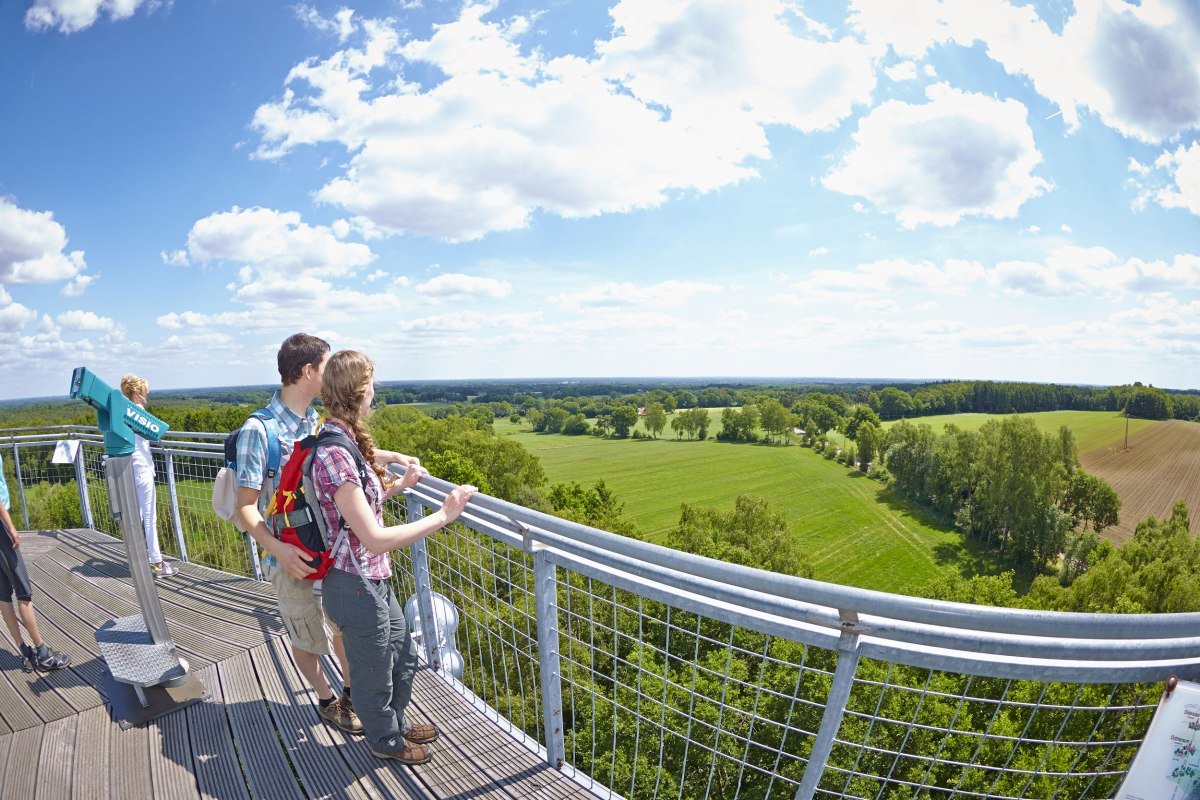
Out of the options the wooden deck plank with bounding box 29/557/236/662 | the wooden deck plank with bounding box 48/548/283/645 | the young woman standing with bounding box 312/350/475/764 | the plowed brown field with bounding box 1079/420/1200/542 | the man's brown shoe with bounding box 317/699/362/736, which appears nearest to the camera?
the young woman standing with bounding box 312/350/475/764

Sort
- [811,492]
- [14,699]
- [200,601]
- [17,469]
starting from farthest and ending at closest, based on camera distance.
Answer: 1. [811,492]
2. [17,469]
3. [200,601]
4. [14,699]

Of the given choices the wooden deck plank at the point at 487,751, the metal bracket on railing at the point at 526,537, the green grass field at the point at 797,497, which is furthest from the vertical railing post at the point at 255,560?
the green grass field at the point at 797,497

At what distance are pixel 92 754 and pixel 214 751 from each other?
63 cm

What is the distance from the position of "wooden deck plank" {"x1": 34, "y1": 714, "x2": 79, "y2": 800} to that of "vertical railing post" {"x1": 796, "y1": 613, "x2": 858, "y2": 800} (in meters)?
3.35

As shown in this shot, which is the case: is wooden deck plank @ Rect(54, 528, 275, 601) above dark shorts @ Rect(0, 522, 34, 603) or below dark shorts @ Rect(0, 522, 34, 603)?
below

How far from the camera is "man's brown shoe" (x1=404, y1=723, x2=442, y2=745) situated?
9.80 feet

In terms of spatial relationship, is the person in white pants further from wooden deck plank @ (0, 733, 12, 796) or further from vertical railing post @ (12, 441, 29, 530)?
vertical railing post @ (12, 441, 29, 530)

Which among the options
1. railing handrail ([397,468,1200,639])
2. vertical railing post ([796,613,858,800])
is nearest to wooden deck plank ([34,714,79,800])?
railing handrail ([397,468,1200,639])

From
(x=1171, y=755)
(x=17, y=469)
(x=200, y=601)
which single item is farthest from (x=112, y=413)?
(x=17, y=469)

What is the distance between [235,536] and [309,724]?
344cm

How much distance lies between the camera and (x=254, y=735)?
311cm

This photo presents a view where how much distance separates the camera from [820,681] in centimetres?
1942

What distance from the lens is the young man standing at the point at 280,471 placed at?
9.75ft

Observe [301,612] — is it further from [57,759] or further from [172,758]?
[57,759]
